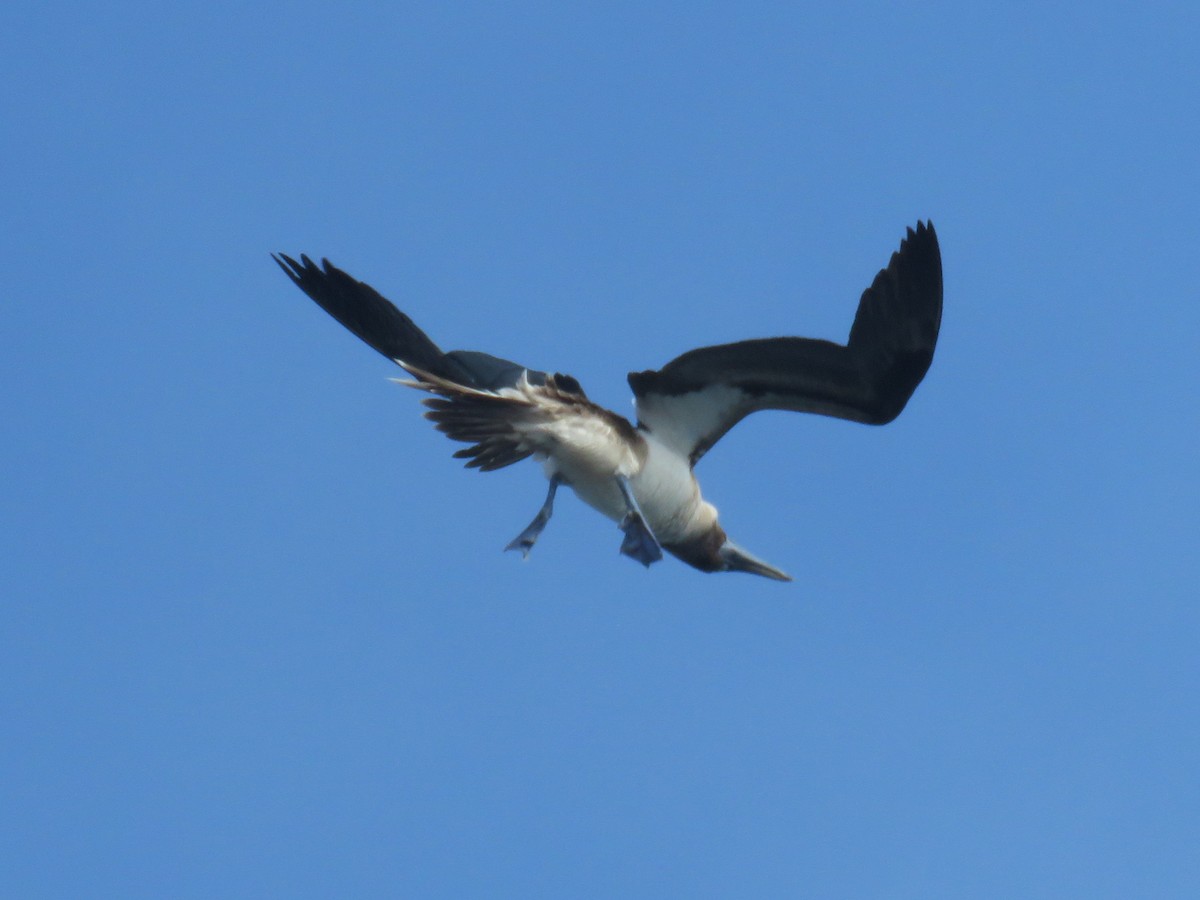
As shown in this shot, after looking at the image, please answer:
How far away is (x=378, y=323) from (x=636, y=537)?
2.30m

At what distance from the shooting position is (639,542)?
37.7 ft

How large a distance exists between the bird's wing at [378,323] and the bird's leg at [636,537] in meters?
1.17

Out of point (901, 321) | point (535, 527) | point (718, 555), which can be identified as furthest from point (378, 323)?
point (901, 321)

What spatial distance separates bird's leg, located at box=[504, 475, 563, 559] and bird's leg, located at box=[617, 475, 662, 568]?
1.41 feet

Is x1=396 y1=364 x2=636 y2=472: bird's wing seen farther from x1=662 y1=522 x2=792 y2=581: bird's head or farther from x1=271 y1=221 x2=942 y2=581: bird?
x1=662 y1=522 x2=792 y2=581: bird's head

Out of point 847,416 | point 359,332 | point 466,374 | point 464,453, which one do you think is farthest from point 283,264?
point 847,416

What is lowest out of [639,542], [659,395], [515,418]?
[639,542]

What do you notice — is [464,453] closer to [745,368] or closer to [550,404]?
[550,404]

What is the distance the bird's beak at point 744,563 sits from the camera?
41.9 feet

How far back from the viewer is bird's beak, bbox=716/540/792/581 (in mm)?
12773

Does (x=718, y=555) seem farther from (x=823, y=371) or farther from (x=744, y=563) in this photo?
(x=823, y=371)

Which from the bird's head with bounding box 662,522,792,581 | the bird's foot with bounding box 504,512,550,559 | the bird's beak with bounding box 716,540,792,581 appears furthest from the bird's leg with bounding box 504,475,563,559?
the bird's beak with bounding box 716,540,792,581

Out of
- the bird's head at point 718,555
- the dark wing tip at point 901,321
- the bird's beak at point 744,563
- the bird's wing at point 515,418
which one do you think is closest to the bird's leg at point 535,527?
the bird's wing at point 515,418

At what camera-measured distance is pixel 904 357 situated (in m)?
11.2
